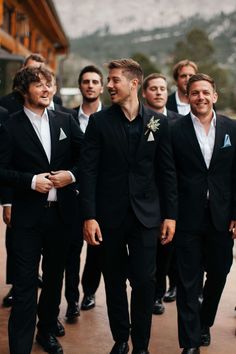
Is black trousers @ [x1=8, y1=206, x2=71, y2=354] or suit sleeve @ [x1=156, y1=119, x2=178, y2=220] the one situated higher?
suit sleeve @ [x1=156, y1=119, x2=178, y2=220]

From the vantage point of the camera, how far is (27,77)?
413 cm

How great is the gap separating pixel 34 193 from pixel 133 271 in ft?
2.89

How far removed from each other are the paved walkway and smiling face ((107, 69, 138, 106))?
1850mm

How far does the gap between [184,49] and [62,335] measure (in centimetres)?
7448

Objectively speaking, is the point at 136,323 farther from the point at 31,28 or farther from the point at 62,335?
the point at 31,28

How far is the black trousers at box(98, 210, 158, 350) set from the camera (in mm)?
4078

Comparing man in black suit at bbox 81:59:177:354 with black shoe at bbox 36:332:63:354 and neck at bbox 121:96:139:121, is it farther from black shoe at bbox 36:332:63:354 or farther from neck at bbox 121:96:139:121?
black shoe at bbox 36:332:63:354

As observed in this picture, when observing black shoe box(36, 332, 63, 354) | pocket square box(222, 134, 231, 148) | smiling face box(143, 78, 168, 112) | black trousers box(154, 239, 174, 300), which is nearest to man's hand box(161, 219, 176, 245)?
pocket square box(222, 134, 231, 148)

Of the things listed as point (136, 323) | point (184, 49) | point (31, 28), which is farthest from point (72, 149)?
point (184, 49)

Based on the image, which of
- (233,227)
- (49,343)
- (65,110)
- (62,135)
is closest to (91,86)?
(65,110)

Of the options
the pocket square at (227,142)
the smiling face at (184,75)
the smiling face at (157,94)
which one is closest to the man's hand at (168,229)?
the pocket square at (227,142)

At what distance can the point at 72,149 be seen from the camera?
4.44m

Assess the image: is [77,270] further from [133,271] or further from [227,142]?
[227,142]

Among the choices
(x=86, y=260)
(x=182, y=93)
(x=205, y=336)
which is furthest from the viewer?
(x=182, y=93)
